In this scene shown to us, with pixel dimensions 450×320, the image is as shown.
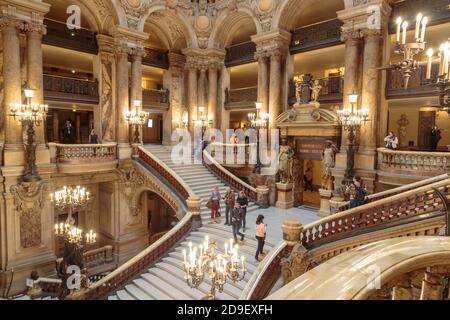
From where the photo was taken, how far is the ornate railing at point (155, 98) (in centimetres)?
1777

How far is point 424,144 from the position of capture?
17.2 m

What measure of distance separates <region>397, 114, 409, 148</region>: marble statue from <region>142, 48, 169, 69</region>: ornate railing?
1535 cm

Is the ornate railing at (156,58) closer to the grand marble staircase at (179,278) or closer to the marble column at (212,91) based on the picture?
the marble column at (212,91)

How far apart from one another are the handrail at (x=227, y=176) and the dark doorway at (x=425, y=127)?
36.4ft

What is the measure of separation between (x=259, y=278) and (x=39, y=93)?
11.4 m

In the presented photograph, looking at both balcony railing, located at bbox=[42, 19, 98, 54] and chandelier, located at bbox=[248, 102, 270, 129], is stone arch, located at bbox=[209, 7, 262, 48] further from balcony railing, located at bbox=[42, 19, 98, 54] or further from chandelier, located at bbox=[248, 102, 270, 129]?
balcony railing, located at bbox=[42, 19, 98, 54]

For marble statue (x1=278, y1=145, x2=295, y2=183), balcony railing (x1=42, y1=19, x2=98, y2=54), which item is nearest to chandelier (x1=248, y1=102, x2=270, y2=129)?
marble statue (x1=278, y1=145, x2=295, y2=183)

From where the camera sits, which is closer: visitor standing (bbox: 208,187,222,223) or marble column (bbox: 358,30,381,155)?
visitor standing (bbox: 208,187,222,223)

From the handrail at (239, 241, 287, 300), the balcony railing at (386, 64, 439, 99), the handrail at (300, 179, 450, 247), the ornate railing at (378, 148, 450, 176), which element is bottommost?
the handrail at (239, 241, 287, 300)

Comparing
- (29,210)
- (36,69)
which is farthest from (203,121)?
(29,210)

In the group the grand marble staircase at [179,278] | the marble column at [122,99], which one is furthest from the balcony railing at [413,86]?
the marble column at [122,99]

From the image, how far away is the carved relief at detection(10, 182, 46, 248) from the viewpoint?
11.5m
